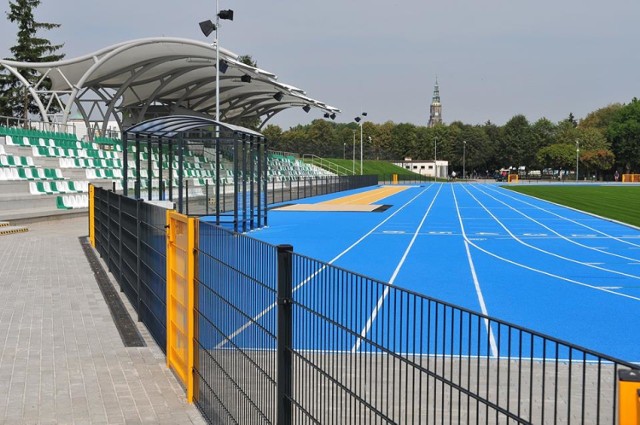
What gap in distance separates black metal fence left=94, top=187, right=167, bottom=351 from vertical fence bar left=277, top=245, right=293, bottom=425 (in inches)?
157

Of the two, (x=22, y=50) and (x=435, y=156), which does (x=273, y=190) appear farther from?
(x=435, y=156)

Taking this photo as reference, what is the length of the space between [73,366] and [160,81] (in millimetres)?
61798

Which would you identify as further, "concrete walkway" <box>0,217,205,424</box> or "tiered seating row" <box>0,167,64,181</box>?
"tiered seating row" <box>0,167,64,181</box>

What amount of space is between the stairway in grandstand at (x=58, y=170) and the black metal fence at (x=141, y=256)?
31.5ft

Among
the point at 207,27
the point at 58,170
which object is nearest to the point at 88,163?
the point at 58,170

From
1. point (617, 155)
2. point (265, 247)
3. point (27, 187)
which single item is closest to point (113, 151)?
point (27, 187)

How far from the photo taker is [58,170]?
34688 millimetres

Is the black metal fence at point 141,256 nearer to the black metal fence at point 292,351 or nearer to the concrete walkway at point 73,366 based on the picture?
the concrete walkway at point 73,366

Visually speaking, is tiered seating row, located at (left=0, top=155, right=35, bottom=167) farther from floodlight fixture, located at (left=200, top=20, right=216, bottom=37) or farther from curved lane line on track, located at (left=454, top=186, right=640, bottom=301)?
curved lane line on track, located at (left=454, top=186, right=640, bottom=301)

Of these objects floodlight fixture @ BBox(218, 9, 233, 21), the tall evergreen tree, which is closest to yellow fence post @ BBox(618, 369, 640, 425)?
floodlight fixture @ BBox(218, 9, 233, 21)

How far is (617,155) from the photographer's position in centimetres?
13700

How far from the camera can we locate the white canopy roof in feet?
168

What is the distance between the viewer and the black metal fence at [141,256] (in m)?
8.39

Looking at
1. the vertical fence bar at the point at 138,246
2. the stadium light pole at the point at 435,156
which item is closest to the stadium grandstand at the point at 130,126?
the vertical fence bar at the point at 138,246
